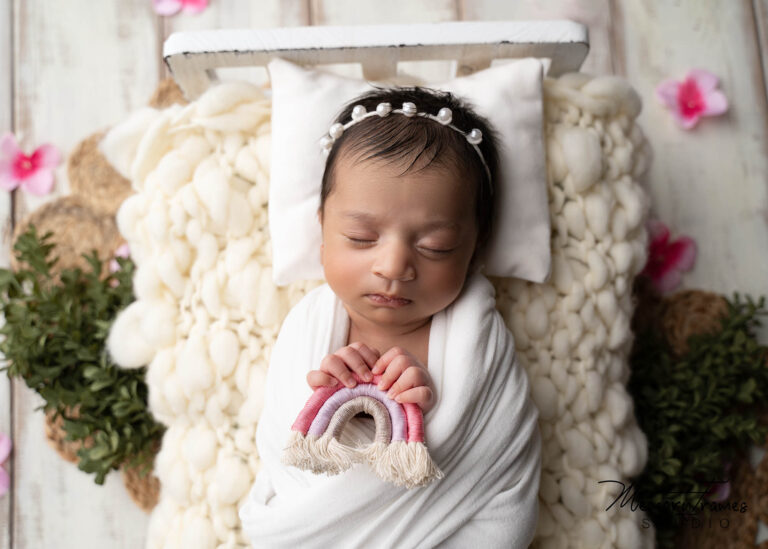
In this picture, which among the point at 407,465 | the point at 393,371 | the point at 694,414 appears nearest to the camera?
the point at 407,465

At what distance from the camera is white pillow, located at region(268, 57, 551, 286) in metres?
1.31

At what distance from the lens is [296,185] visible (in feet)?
4.33

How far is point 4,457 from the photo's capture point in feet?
5.51

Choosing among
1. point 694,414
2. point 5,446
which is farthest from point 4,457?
point 694,414

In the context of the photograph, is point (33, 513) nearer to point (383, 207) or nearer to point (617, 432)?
point (383, 207)

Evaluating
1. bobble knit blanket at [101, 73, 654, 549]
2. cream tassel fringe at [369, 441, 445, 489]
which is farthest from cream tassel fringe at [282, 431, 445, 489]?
bobble knit blanket at [101, 73, 654, 549]

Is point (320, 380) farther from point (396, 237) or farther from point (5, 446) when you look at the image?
point (5, 446)

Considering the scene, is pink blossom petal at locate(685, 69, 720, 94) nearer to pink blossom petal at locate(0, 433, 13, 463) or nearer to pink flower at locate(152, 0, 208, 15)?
pink flower at locate(152, 0, 208, 15)

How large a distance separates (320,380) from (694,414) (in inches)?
34.2

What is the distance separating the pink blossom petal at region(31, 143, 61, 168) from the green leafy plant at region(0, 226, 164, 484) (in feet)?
1.04

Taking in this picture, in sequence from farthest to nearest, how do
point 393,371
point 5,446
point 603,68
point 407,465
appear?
point 603,68
point 5,446
point 393,371
point 407,465

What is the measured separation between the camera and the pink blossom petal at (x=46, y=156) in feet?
6.10

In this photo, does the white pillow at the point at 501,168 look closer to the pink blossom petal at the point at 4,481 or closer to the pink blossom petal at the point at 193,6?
the pink blossom petal at the point at 193,6

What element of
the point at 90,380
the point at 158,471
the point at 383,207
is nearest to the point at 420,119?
the point at 383,207
